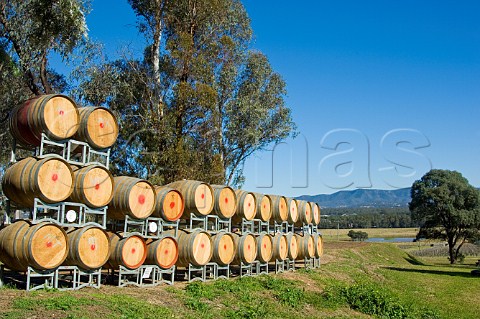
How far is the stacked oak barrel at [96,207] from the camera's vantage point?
1152cm

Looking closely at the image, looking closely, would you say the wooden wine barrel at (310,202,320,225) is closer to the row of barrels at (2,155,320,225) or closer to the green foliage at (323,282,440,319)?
the row of barrels at (2,155,320,225)

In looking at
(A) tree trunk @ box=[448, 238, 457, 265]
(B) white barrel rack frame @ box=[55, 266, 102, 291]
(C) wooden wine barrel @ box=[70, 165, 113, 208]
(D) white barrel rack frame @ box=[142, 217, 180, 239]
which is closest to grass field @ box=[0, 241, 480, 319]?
(B) white barrel rack frame @ box=[55, 266, 102, 291]

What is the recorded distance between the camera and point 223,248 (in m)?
17.2

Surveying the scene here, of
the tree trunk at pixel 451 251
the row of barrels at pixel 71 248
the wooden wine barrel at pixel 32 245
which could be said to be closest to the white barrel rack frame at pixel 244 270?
the row of barrels at pixel 71 248

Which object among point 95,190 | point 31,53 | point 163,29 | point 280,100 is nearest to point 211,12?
point 163,29

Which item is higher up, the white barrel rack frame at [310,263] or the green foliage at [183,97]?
the green foliage at [183,97]

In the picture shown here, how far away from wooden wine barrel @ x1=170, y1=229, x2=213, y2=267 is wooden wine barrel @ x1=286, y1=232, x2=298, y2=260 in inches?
247

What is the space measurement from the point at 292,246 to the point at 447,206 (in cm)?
3004

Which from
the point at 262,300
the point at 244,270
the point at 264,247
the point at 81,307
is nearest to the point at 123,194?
the point at 81,307

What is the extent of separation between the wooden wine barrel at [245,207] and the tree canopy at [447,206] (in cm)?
3319

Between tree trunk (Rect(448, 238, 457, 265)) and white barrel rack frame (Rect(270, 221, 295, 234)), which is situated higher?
white barrel rack frame (Rect(270, 221, 295, 234))

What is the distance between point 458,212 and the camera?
4622 centimetres

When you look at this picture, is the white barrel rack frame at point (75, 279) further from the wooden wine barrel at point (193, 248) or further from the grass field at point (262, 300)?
the wooden wine barrel at point (193, 248)

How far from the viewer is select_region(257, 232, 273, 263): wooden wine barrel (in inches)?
756
